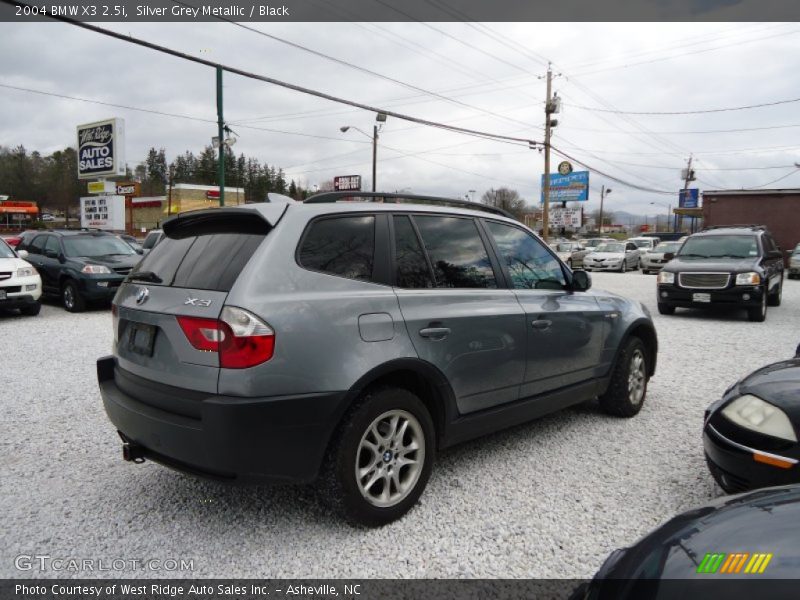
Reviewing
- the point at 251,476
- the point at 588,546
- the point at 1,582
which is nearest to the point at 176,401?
the point at 251,476

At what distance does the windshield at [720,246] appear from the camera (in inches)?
451

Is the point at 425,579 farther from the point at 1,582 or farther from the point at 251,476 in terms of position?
the point at 1,582

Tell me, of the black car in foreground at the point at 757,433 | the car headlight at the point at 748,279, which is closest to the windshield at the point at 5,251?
the black car in foreground at the point at 757,433

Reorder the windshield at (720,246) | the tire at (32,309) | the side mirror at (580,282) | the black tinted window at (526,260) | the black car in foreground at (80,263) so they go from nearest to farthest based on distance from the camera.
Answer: the black tinted window at (526,260), the side mirror at (580,282), the tire at (32,309), the black car in foreground at (80,263), the windshield at (720,246)

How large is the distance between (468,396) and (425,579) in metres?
1.10

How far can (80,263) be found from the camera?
11.2 m

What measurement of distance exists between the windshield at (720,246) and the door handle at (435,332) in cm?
1061

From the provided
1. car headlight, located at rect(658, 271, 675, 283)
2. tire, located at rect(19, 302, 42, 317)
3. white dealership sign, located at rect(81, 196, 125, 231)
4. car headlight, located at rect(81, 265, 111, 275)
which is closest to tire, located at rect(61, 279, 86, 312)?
car headlight, located at rect(81, 265, 111, 275)

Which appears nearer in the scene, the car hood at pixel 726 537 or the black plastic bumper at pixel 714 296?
the car hood at pixel 726 537

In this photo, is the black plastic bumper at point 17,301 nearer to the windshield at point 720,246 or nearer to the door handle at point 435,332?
the door handle at point 435,332

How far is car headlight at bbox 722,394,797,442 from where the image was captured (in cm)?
266

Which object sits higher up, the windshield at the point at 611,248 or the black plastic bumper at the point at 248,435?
the windshield at the point at 611,248

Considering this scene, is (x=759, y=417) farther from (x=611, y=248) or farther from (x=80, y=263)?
(x=611, y=248)

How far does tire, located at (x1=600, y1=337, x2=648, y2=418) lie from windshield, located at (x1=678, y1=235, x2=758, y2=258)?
814cm
